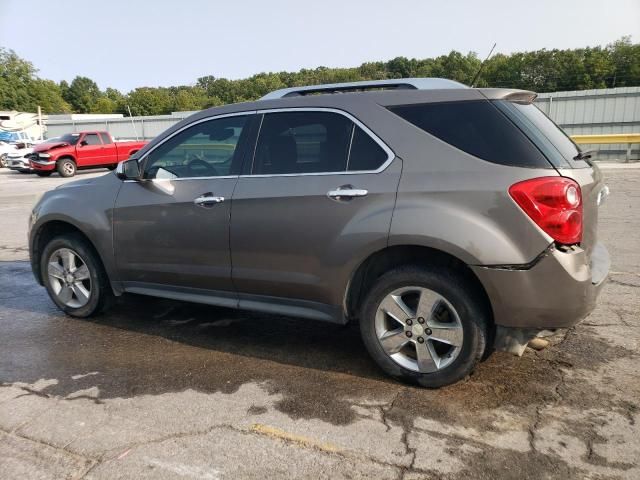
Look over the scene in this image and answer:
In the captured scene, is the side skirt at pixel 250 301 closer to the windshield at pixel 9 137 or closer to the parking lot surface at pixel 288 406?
the parking lot surface at pixel 288 406

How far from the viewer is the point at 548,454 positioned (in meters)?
2.60

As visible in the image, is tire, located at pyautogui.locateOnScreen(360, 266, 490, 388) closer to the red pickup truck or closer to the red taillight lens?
the red taillight lens

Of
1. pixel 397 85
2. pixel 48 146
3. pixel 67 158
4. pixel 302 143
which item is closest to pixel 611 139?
pixel 397 85

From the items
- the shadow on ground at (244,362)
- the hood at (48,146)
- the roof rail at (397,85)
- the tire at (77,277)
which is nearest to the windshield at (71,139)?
the hood at (48,146)

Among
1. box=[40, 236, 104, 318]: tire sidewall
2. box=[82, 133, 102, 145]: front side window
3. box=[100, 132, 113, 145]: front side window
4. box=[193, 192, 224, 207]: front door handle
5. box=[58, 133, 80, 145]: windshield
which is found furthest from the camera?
box=[100, 132, 113, 145]: front side window

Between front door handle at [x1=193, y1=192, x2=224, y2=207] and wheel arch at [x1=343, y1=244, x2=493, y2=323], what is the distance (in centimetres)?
117

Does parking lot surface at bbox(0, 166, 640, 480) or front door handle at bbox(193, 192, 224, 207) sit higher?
front door handle at bbox(193, 192, 224, 207)

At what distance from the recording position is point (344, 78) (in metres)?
96.7

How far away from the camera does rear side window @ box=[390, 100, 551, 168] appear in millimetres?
2973

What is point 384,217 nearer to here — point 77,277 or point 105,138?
point 77,277

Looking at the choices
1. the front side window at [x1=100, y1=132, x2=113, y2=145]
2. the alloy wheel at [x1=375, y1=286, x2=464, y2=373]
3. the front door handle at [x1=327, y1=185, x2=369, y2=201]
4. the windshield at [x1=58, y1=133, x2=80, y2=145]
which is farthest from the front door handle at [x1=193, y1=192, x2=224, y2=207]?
the front side window at [x1=100, y1=132, x2=113, y2=145]

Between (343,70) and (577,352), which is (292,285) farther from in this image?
(343,70)

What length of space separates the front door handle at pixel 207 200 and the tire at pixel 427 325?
1.32m

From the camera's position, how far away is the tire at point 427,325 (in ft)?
10.2
